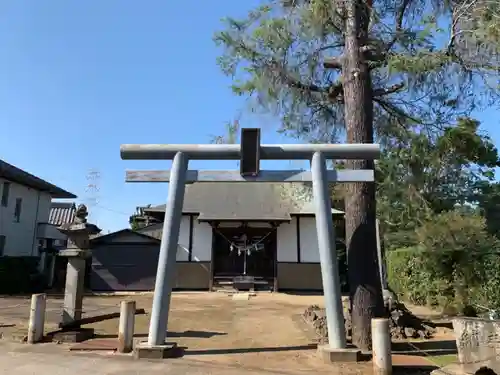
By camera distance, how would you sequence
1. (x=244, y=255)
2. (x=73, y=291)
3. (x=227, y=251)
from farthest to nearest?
Answer: (x=227, y=251) → (x=244, y=255) → (x=73, y=291)

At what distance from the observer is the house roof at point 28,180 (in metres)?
20.6

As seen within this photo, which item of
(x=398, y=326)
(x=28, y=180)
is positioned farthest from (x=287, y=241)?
(x=28, y=180)

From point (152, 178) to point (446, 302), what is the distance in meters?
9.69

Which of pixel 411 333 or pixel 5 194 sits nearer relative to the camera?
pixel 411 333

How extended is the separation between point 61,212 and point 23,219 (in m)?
9.93

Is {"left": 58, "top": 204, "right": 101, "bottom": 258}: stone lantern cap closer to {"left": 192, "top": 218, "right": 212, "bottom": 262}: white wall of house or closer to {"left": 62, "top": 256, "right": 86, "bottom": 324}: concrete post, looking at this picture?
{"left": 62, "top": 256, "right": 86, "bottom": 324}: concrete post

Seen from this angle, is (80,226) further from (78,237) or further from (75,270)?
(75,270)

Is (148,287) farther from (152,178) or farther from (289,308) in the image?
(152,178)

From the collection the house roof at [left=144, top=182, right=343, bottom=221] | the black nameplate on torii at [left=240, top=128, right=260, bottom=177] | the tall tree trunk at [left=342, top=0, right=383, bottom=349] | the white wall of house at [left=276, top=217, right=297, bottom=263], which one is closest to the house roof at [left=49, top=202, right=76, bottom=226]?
the house roof at [left=144, top=182, right=343, bottom=221]

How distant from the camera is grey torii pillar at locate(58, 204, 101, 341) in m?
8.29

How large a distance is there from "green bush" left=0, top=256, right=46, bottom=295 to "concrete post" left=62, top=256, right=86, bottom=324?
40.6ft

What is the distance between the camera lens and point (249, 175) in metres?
7.39

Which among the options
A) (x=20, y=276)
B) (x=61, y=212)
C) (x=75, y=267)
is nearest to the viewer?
(x=75, y=267)

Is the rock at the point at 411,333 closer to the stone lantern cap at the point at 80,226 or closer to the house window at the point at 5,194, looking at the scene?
the stone lantern cap at the point at 80,226
